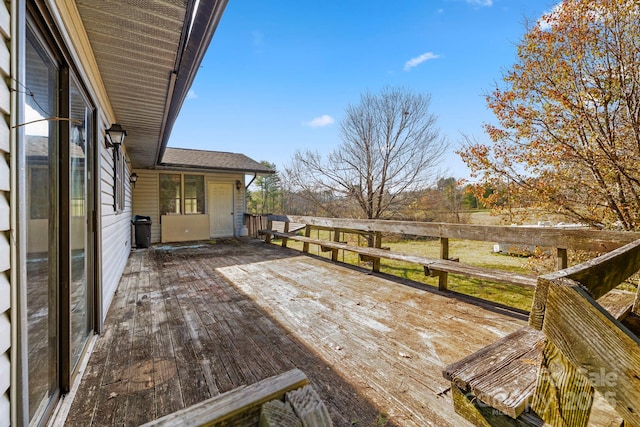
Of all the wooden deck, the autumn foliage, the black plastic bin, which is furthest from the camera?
the black plastic bin

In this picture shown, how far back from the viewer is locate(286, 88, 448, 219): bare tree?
859 cm

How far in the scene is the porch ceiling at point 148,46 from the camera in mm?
2008

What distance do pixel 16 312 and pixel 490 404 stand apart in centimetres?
165

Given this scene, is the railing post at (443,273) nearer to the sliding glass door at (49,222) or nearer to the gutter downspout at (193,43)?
the gutter downspout at (193,43)

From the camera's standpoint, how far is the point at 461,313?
2932 mm

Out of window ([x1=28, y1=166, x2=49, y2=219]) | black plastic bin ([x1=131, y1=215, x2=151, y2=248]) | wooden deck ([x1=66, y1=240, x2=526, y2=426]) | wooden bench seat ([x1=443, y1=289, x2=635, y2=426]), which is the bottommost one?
wooden deck ([x1=66, y1=240, x2=526, y2=426])

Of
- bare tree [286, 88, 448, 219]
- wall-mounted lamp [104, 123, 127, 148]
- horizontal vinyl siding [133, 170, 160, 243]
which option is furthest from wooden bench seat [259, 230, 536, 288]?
horizontal vinyl siding [133, 170, 160, 243]

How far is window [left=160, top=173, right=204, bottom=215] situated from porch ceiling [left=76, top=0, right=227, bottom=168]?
573 cm

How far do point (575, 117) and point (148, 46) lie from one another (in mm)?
5924

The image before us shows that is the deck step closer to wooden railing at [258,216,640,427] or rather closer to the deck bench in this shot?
wooden railing at [258,216,640,427]

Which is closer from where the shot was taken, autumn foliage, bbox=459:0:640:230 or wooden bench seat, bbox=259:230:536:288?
wooden bench seat, bbox=259:230:536:288

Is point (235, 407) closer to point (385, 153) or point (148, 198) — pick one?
point (385, 153)

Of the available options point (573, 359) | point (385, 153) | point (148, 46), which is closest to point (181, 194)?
point (385, 153)

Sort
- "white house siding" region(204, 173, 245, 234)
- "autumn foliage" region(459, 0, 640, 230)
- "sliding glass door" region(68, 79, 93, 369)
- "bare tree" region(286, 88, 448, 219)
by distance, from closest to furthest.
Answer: "sliding glass door" region(68, 79, 93, 369) < "autumn foliage" region(459, 0, 640, 230) < "bare tree" region(286, 88, 448, 219) < "white house siding" region(204, 173, 245, 234)
